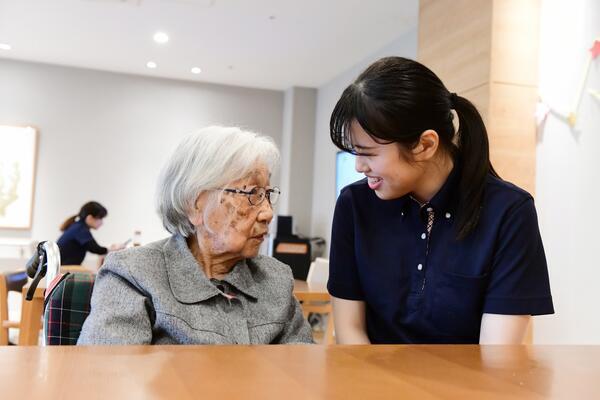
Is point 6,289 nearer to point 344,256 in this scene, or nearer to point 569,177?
point 344,256

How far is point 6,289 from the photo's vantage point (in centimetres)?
314

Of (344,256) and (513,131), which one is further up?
(513,131)

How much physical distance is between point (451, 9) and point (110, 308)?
2.74m

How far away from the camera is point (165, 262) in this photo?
1.21 metres

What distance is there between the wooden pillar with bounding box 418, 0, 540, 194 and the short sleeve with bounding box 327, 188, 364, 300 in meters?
1.68

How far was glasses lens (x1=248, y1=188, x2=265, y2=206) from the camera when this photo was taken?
1262 mm

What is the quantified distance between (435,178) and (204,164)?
525 mm

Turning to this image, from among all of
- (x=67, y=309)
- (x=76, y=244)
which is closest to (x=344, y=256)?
(x=67, y=309)

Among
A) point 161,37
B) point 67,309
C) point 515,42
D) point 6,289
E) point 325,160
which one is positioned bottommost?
point 6,289

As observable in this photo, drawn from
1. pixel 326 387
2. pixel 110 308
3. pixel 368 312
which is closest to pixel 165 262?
pixel 110 308

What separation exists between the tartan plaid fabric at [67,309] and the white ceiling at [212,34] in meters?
3.69

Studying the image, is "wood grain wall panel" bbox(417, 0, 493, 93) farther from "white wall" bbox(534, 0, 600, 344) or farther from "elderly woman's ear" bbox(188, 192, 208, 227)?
"elderly woman's ear" bbox(188, 192, 208, 227)

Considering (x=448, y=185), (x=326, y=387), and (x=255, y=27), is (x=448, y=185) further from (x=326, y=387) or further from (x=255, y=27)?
(x=255, y=27)

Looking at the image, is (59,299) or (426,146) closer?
(426,146)
